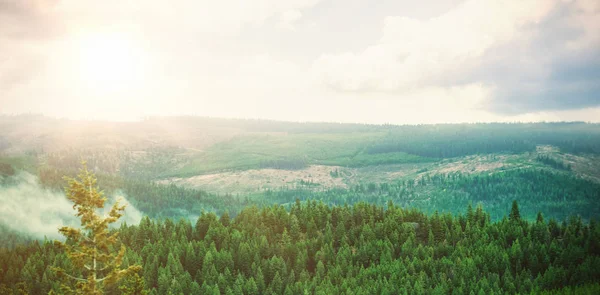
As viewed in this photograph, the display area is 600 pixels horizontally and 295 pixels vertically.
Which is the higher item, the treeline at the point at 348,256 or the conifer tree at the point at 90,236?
the conifer tree at the point at 90,236

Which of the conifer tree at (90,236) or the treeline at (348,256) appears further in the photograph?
the treeline at (348,256)

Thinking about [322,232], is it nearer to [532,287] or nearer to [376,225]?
[376,225]

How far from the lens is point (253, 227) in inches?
7480

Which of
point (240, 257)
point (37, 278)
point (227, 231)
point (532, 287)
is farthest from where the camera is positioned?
point (227, 231)

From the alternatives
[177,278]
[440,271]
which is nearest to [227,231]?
[177,278]

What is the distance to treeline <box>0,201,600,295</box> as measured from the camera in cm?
14425

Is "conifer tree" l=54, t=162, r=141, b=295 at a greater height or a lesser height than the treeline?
greater

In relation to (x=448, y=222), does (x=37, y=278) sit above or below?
below

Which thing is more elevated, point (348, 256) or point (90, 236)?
point (90, 236)

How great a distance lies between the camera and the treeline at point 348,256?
473ft

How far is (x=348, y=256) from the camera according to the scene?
16550cm

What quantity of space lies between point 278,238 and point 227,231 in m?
18.7

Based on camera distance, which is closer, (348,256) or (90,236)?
(90,236)

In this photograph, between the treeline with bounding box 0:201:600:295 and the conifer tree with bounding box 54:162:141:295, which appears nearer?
the conifer tree with bounding box 54:162:141:295
